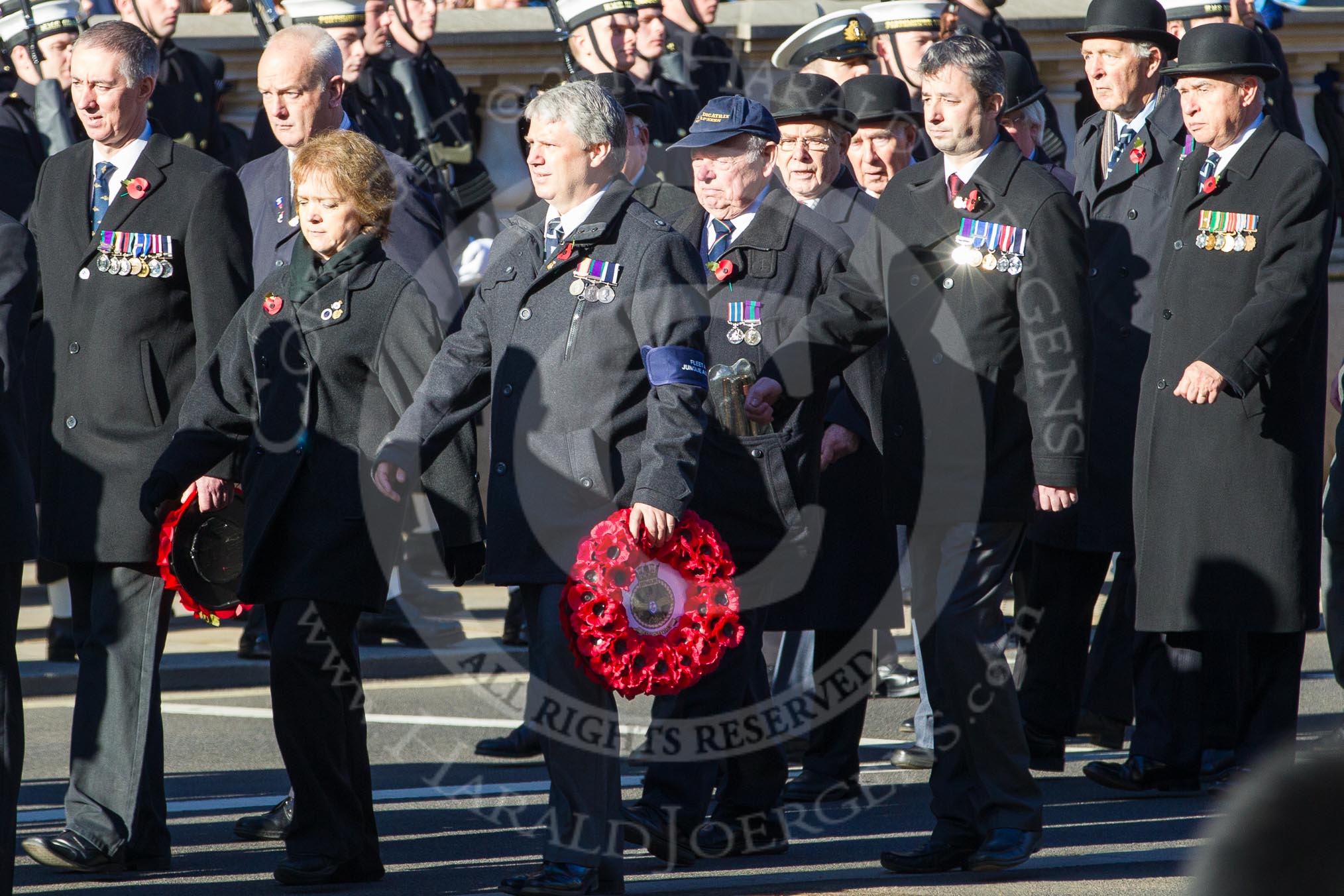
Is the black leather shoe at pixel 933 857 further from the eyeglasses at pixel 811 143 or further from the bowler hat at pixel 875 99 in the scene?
the bowler hat at pixel 875 99

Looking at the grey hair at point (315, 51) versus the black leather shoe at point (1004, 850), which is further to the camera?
the grey hair at point (315, 51)

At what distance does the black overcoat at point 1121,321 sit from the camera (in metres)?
7.41

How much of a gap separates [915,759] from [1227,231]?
7.03 ft

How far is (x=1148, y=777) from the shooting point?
6820 mm

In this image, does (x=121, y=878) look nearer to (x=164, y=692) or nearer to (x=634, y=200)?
(x=634, y=200)

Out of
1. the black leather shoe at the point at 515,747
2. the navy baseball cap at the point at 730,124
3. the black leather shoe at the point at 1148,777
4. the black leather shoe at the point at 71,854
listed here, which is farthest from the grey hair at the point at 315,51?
the black leather shoe at the point at 1148,777

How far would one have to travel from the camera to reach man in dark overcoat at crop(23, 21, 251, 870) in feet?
19.1

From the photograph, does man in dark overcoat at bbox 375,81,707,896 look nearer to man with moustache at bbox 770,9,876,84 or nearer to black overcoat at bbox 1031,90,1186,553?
black overcoat at bbox 1031,90,1186,553

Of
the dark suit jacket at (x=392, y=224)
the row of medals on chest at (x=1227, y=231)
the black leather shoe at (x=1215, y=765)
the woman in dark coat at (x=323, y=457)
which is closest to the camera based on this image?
the woman in dark coat at (x=323, y=457)

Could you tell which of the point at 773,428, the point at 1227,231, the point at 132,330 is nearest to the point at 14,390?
the point at 132,330

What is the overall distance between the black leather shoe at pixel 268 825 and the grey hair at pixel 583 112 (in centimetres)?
224

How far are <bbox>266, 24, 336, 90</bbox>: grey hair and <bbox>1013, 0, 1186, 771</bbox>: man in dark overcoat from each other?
2738 mm

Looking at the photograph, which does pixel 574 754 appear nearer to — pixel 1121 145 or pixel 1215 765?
pixel 1215 765

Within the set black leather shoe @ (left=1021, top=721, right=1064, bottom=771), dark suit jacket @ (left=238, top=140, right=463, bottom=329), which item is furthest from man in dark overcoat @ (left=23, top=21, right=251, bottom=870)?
black leather shoe @ (left=1021, top=721, right=1064, bottom=771)
